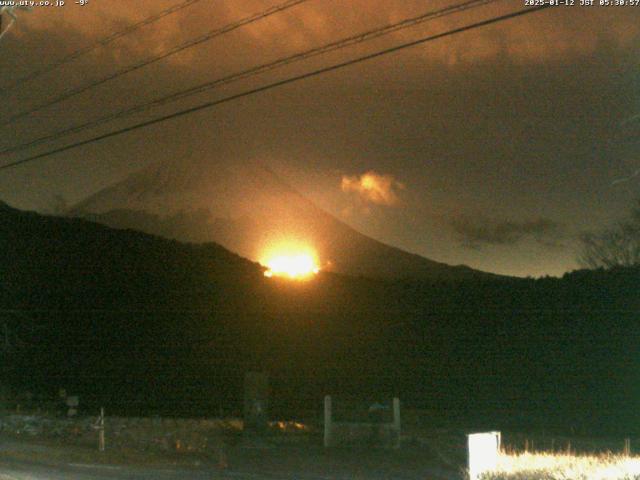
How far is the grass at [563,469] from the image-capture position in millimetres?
12859

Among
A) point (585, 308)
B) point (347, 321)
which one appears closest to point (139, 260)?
point (347, 321)

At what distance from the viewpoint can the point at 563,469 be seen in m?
13.9

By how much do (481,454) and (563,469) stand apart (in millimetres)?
1374

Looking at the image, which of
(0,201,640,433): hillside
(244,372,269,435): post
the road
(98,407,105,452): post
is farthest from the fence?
(0,201,640,433): hillside

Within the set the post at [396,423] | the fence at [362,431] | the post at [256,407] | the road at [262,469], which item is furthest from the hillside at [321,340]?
the road at [262,469]

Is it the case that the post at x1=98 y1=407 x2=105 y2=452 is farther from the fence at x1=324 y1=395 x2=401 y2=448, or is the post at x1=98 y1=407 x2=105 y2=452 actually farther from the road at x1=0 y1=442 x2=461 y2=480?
the fence at x1=324 y1=395 x2=401 y2=448

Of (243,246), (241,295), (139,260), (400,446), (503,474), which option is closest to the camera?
(503,474)

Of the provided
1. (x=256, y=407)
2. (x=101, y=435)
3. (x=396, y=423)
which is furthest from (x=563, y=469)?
(x=101, y=435)

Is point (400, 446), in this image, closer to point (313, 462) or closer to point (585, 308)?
point (313, 462)

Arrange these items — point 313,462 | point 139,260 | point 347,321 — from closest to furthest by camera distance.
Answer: point 313,462 < point 347,321 < point 139,260

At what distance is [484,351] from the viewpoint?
37.3m

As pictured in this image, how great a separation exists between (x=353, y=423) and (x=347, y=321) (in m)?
21.0

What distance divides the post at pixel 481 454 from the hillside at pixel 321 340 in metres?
15.9

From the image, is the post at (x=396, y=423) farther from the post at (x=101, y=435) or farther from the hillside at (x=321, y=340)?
the hillside at (x=321, y=340)
